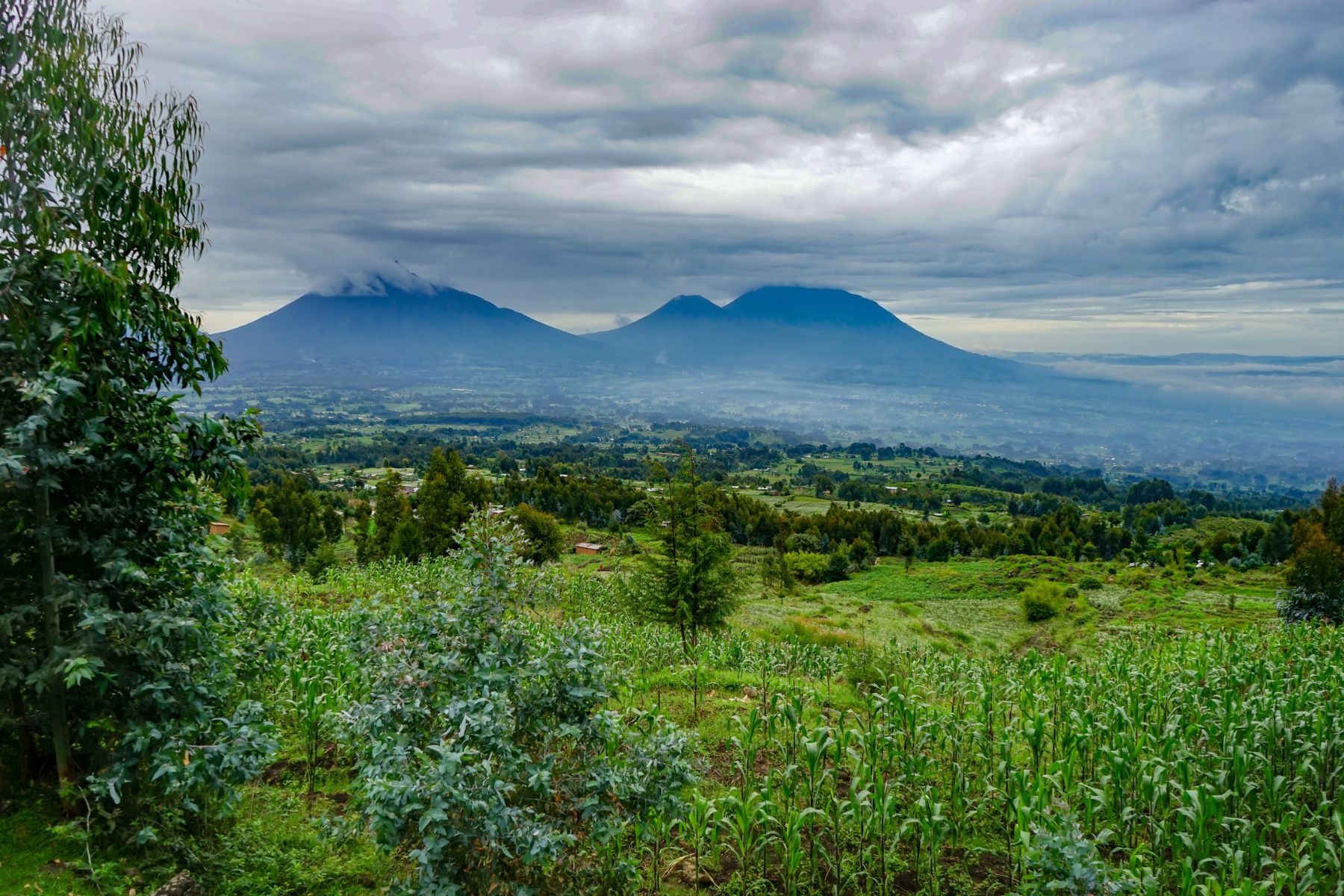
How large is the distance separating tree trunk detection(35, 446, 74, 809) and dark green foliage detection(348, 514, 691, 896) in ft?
8.02

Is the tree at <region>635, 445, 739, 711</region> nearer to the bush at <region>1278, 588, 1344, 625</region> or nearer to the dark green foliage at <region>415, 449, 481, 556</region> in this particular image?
the dark green foliage at <region>415, 449, 481, 556</region>

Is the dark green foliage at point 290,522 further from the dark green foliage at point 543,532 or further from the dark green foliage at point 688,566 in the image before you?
the dark green foliage at point 688,566

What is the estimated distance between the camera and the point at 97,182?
209 inches

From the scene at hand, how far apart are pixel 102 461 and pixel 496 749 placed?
3755 mm

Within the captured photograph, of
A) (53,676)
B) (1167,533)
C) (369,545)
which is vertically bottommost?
(1167,533)

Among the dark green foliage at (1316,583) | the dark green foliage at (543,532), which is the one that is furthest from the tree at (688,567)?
the dark green foliage at (1316,583)

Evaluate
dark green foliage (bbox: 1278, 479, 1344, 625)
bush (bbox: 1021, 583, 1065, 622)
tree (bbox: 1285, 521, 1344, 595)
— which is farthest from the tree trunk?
bush (bbox: 1021, 583, 1065, 622)

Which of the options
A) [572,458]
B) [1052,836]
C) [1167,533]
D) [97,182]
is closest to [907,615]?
[1052,836]

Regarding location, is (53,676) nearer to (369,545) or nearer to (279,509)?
(369,545)

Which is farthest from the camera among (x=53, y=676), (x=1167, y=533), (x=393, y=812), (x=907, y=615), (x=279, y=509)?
(x=1167, y=533)

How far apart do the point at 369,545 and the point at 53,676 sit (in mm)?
36051

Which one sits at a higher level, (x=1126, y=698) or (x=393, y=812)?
(x=393, y=812)

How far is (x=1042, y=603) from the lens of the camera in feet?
132

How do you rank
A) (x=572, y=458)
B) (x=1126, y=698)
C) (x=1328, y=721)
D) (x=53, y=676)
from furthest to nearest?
(x=572, y=458)
(x=1126, y=698)
(x=1328, y=721)
(x=53, y=676)
